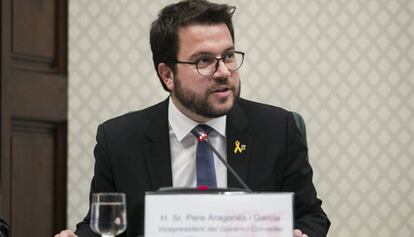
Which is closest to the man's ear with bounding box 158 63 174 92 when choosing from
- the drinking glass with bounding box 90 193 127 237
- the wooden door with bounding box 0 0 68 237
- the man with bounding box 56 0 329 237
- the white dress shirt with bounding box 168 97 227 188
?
the man with bounding box 56 0 329 237

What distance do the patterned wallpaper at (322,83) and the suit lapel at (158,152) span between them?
1601mm

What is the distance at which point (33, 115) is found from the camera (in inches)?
Answer: 156

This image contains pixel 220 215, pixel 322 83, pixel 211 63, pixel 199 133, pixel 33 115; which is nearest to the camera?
pixel 220 215

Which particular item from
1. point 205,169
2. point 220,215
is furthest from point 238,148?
point 220,215

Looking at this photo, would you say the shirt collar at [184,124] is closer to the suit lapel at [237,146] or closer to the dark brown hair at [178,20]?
the suit lapel at [237,146]

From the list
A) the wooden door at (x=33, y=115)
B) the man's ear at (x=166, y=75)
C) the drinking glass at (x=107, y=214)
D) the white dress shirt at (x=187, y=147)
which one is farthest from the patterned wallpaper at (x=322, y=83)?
the drinking glass at (x=107, y=214)

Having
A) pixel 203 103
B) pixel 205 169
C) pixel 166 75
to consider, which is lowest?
pixel 205 169

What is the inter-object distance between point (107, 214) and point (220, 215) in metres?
0.27

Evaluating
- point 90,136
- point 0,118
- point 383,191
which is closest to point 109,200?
point 0,118

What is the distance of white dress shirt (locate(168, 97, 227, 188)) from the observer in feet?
8.16

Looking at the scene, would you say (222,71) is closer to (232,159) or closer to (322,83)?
(232,159)

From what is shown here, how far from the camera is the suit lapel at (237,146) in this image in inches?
96.4

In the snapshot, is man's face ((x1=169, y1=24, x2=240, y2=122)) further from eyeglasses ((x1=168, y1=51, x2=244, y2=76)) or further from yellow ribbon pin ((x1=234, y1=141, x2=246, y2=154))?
yellow ribbon pin ((x1=234, y1=141, x2=246, y2=154))

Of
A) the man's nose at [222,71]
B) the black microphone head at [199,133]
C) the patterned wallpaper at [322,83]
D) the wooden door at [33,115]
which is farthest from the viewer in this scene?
the patterned wallpaper at [322,83]
